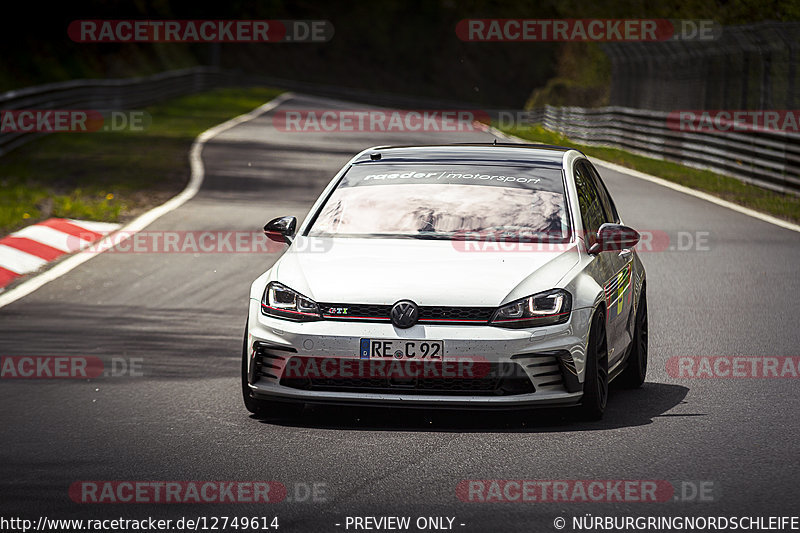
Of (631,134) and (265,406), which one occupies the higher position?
(265,406)

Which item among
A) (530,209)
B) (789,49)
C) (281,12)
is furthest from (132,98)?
(281,12)

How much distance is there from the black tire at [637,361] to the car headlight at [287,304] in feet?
8.33

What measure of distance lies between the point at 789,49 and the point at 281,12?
7965 cm

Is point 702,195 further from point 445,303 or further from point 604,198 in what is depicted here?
point 445,303

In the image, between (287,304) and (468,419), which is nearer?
(287,304)

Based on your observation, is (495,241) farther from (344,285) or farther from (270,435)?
(270,435)

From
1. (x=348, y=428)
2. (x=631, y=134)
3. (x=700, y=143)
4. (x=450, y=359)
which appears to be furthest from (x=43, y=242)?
(x=631, y=134)

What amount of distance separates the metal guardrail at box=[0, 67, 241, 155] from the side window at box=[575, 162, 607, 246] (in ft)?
64.9

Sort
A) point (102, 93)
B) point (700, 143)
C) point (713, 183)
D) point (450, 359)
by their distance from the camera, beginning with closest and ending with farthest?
point (450, 359) < point (713, 183) < point (700, 143) < point (102, 93)

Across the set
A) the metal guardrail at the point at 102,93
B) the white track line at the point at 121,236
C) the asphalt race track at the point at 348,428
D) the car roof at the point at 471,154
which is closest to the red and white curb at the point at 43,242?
the white track line at the point at 121,236

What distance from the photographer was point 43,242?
56.7ft

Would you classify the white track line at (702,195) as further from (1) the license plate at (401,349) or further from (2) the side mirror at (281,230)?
(1) the license plate at (401,349)

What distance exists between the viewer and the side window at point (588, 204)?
28.6 ft

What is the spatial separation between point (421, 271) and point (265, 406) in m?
1.25
